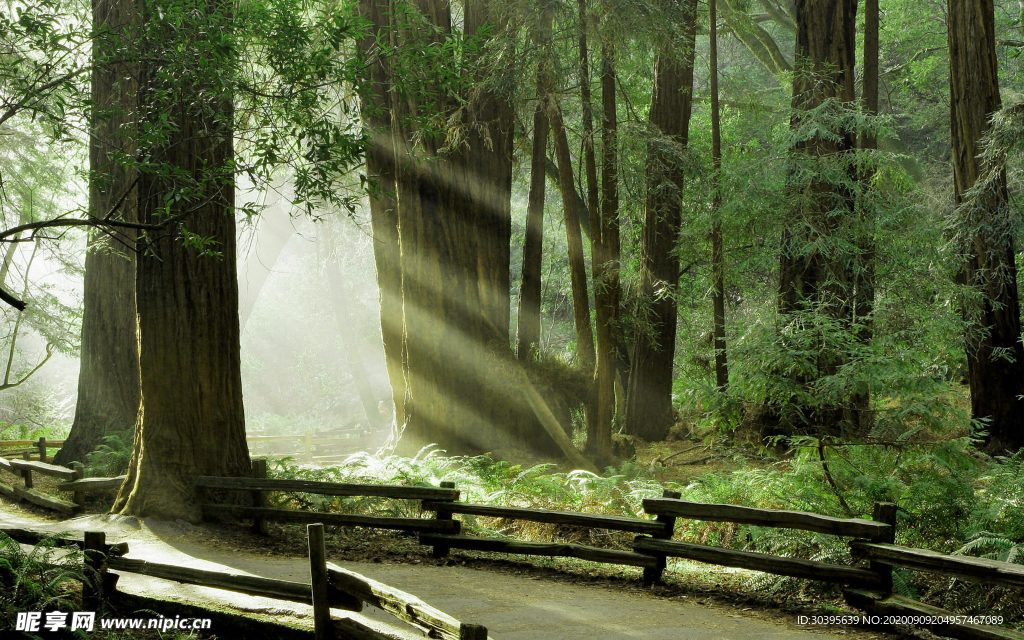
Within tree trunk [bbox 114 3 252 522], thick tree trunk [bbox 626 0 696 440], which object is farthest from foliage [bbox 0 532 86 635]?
thick tree trunk [bbox 626 0 696 440]

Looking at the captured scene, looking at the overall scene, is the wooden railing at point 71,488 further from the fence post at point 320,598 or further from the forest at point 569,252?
the fence post at point 320,598

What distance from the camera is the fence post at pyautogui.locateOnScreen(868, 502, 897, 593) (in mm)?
6496

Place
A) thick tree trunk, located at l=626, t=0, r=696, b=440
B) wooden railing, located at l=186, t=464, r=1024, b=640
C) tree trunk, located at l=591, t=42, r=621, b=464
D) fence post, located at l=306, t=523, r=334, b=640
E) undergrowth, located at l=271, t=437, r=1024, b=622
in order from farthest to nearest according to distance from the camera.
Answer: thick tree trunk, located at l=626, t=0, r=696, b=440, tree trunk, located at l=591, t=42, r=621, b=464, undergrowth, located at l=271, t=437, r=1024, b=622, wooden railing, located at l=186, t=464, r=1024, b=640, fence post, located at l=306, t=523, r=334, b=640

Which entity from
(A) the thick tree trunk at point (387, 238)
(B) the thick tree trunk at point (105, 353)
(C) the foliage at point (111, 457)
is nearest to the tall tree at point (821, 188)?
(A) the thick tree trunk at point (387, 238)

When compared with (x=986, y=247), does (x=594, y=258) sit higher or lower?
lower

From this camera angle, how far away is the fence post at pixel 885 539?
6496 mm

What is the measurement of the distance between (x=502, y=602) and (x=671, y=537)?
6.63 ft

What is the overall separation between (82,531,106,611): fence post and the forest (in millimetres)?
2311

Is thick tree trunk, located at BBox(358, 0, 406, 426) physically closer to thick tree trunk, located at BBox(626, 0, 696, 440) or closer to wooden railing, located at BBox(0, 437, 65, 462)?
thick tree trunk, located at BBox(626, 0, 696, 440)

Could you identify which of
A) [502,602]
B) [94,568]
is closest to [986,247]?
[502,602]

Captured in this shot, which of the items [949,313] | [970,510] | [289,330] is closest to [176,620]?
[970,510]

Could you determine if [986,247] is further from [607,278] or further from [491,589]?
[491,589]

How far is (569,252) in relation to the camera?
1341cm

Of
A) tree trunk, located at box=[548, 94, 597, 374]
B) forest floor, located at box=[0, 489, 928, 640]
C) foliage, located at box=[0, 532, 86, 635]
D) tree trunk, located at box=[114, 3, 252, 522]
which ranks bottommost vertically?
forest floor, located at box=[0, 489, 928, 640]
